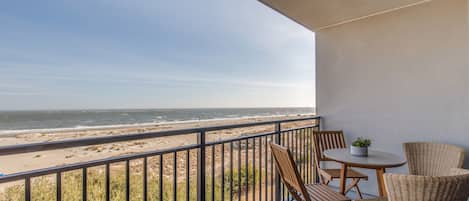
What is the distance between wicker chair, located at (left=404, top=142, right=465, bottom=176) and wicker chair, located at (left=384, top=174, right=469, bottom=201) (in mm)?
1548

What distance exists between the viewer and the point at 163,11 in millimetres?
15445

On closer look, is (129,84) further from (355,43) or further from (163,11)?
(355,43)

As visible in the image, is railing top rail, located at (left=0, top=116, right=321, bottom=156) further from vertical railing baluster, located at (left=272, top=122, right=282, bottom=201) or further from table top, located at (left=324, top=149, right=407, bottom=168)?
table top, located at (left=324, top=149, right=407, bottom=168)

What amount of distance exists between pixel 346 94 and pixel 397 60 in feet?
2.38

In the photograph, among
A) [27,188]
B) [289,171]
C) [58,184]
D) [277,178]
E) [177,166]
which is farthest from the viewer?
[277,178]

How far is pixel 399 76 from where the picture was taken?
117 inches

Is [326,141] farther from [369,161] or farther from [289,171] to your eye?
[289,171]

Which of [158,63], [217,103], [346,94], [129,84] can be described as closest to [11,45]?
[129,84]

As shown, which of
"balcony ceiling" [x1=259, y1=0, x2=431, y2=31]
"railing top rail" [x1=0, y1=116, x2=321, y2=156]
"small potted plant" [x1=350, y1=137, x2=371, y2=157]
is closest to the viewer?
"railing top rail" [x1=0, y1=116, x2=321, y2=156]

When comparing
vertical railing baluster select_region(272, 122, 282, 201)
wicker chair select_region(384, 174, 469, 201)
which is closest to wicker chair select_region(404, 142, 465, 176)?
vertical railing baluster select_region(272, 122, 282, 201)

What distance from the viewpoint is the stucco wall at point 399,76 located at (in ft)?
8.50

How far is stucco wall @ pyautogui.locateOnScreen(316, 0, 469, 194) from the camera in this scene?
102 inches

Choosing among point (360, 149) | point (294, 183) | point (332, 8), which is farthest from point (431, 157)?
point (332, 8)

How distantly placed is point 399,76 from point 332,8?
115cm
